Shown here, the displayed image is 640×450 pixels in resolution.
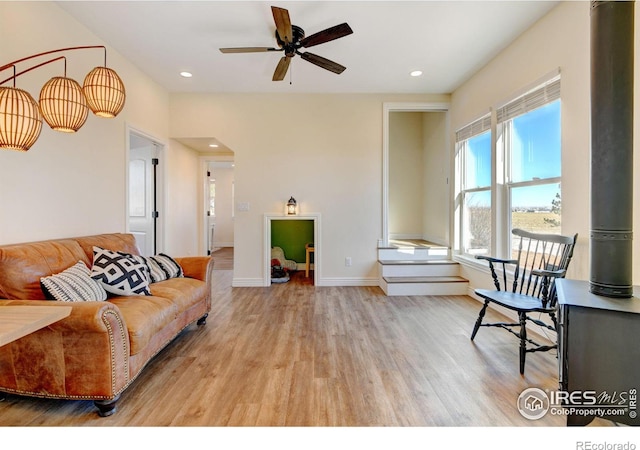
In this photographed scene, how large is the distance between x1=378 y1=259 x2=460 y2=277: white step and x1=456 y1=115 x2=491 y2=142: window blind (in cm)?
187

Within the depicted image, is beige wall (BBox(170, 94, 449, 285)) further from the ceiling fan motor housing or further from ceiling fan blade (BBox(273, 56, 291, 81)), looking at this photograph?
the ceiling fan motor housing

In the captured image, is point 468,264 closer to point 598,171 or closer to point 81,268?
point 598,171

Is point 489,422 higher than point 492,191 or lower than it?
lower

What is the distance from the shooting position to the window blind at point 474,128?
3637 millimetres

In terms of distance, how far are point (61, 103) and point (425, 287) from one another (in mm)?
4154

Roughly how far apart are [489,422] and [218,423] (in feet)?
4.85

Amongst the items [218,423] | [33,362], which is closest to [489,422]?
[218,423]

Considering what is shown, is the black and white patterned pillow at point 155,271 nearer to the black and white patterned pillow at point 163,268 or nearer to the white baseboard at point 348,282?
the black and white patterned pillow at point 163,268

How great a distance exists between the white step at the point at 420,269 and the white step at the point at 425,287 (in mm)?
217

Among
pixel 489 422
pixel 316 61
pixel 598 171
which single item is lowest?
pixel 489 422

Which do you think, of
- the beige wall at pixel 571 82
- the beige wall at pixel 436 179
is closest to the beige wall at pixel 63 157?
the beige wall at pixel 571 82

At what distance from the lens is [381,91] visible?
4.45 metres

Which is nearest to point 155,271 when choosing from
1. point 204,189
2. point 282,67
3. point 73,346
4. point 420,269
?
A: point 73,346

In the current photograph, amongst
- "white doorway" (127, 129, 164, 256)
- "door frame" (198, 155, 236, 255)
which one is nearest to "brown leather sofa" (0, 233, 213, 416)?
"white doorway" (127, 129, 164, 256)
